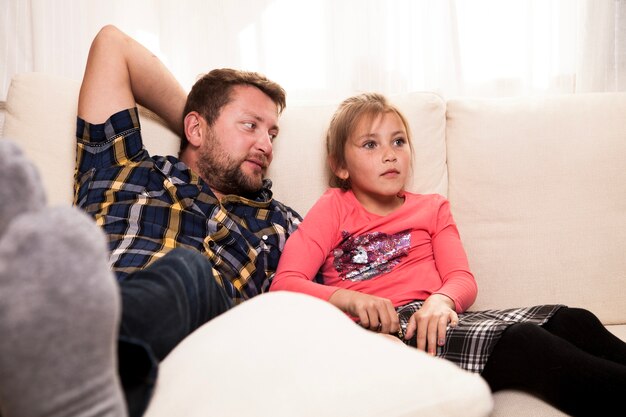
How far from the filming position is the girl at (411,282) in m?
0.93

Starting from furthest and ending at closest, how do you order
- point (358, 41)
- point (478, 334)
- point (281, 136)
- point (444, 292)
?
1. point (358, 41)
2. point (281, 136)
3. point (444, 292)
4. point (478, 334)

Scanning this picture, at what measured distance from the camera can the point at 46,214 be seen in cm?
46

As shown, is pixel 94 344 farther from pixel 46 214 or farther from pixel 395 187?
pixel 395 187

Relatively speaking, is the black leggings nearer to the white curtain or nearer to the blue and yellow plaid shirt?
the blue and yellow plaid shirt

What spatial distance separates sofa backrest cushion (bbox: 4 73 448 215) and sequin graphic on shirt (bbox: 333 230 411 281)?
22 cm

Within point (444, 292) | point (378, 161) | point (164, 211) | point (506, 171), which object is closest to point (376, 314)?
point (444, 292)

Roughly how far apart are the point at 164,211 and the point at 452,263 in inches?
26.5

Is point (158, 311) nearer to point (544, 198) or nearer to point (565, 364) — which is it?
point (565, 364)

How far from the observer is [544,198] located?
1499 mm

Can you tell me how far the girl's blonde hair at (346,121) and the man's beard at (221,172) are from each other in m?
0.20

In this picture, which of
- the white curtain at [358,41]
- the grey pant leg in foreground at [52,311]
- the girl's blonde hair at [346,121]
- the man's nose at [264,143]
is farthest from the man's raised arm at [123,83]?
the grey pant leg in foreground at [52,311]

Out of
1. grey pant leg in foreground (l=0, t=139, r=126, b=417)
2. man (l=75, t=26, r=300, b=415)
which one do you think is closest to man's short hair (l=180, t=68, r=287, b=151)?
man (l=75, t=26, r=300, b=415)

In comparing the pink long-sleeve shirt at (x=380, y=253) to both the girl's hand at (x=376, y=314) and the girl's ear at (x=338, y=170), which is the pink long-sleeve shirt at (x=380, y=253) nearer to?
the girl's ear at (x=338, y=170)

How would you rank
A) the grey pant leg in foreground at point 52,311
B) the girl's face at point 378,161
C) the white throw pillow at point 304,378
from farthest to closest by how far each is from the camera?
the girl's face at point 378,161, the white throw pillow at point 304,378, the grey pant leg in foreground at point 52,311
